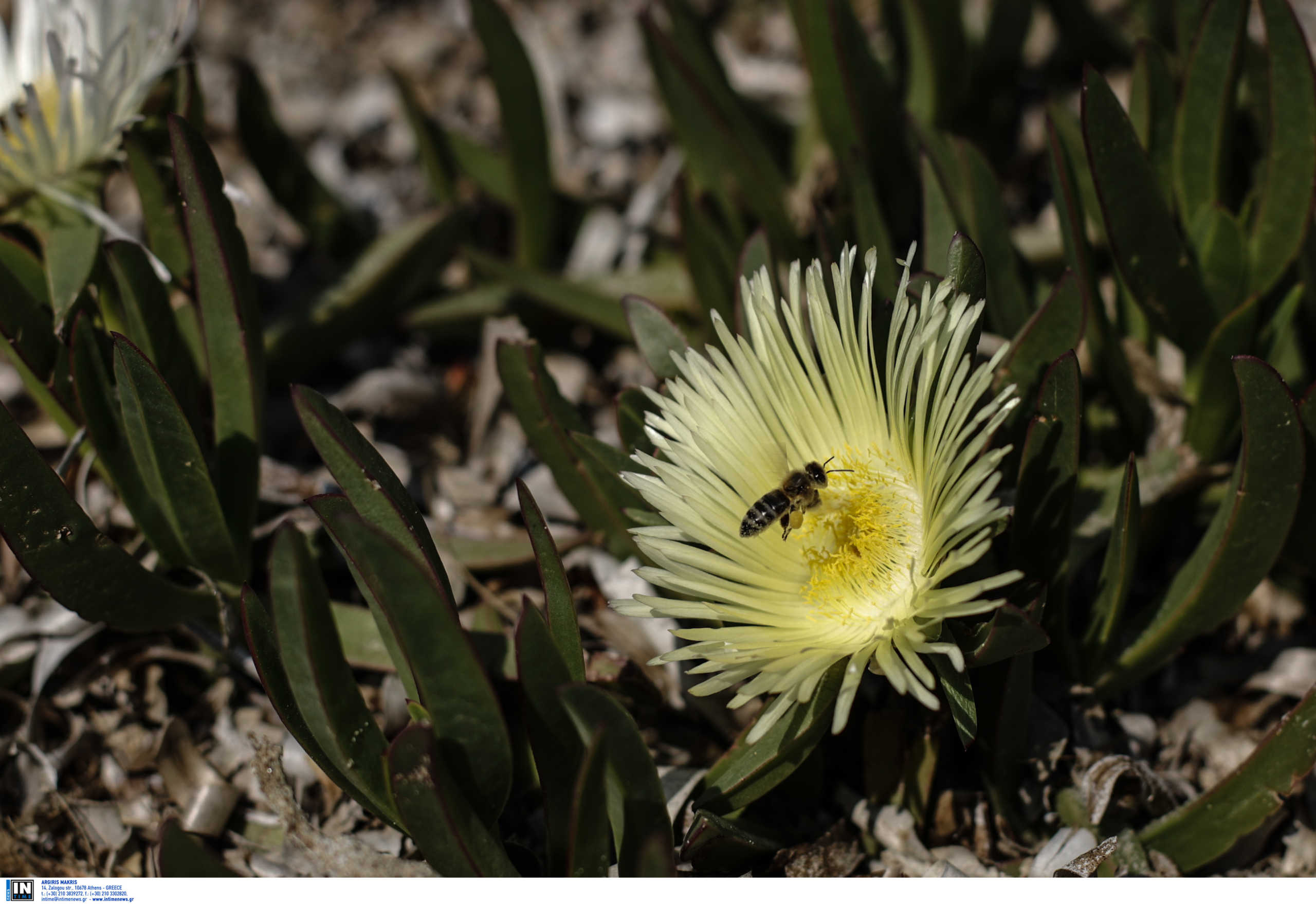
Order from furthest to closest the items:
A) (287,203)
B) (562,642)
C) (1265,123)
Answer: (287,203) < (1265,123) < (562,642)

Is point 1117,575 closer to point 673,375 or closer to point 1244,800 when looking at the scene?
point 1244,800

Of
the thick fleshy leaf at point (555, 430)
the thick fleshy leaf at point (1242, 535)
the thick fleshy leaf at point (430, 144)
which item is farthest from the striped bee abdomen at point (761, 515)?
the thick fleshy leaf at point (430, 144)

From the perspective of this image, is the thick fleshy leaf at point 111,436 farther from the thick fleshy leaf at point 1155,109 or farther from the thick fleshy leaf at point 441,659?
the thick fleshy leaf at point 1155,109

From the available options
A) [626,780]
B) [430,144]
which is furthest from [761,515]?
[430,144]

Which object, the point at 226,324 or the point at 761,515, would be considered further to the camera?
the point at 226,324
